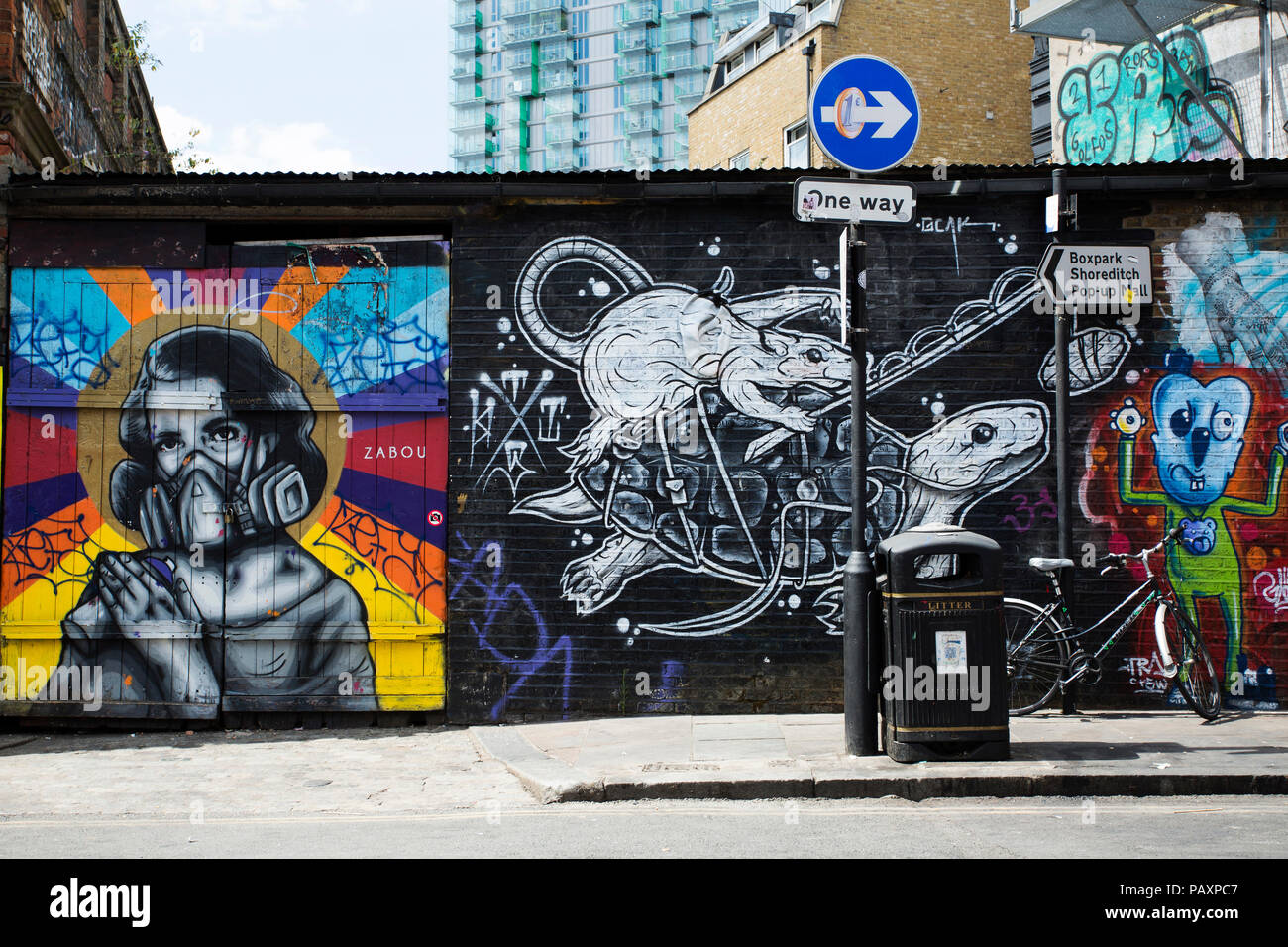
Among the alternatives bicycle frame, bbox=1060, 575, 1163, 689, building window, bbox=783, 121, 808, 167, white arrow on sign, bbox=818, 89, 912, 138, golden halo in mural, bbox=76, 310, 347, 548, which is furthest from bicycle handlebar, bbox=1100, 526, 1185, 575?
building window, bbox=783, 121, 808, 167

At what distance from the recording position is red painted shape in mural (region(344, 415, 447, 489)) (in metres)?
9.23

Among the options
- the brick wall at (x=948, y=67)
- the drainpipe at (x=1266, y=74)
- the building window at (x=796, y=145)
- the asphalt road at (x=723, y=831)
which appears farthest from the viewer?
the building window at (x=796, y=145)

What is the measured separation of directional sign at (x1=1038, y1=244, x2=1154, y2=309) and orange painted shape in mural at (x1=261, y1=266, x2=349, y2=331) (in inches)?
236

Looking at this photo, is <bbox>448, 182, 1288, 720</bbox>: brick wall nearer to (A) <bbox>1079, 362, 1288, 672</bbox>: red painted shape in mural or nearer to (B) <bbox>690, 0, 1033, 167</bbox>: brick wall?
(A) <bbox>1079, 362, 1288, 672</bbox>: red painted shape in mural

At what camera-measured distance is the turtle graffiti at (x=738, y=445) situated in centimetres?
916

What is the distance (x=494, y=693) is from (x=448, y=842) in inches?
140

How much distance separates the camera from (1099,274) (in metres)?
Result: 9.05

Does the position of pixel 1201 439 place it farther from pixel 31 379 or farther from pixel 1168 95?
pixel 31 379

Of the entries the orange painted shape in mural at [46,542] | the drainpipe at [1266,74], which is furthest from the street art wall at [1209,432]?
the orange painted shape in mural at [46,542]

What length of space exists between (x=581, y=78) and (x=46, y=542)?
83417 millimetres

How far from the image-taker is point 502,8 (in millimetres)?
90062

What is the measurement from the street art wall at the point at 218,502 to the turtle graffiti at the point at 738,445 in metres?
1.23

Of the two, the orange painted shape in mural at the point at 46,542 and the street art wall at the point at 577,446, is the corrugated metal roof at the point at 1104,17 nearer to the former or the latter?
the street art wall at the point at 577,446

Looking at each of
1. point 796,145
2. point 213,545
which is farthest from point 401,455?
point 796,145
